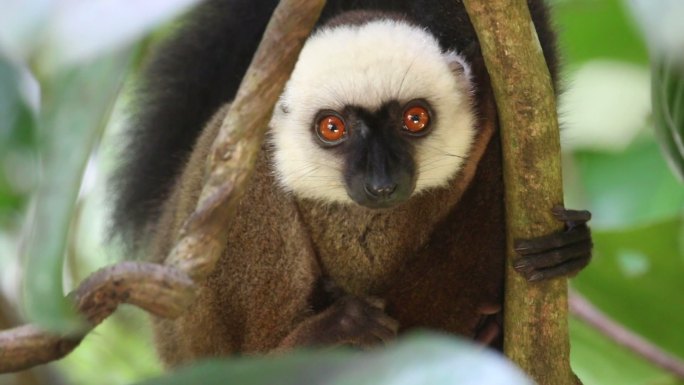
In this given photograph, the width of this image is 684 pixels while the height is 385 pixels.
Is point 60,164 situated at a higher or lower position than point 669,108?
lower

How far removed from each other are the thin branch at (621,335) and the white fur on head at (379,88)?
0.96 metres

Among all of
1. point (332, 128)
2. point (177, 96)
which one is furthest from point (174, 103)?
point (332, 128)

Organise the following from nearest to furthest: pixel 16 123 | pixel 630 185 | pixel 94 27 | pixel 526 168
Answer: pixel 94 27 → pixel 16 123 → pixel 526 168 → pixel 630 185

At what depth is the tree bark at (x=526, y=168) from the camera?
6.12 ft

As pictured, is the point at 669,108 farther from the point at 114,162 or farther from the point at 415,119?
the point at 114,162

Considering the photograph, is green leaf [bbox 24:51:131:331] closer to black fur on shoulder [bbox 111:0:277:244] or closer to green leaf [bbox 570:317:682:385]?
black fur on shoulder [bbox 111:0:277:244]

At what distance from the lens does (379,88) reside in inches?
95.5

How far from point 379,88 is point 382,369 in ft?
4.74

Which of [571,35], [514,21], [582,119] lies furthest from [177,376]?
[582,119]

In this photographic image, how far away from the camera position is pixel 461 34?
101 inches

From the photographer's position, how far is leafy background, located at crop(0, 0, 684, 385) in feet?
3.89

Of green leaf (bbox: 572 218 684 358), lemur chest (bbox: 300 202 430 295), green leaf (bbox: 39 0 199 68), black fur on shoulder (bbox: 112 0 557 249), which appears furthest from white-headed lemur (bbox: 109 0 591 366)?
green leaf (bbox: 39 0 199 68)

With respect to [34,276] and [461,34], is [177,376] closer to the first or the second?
[34,276]

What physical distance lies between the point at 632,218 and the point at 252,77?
7.02 feet
